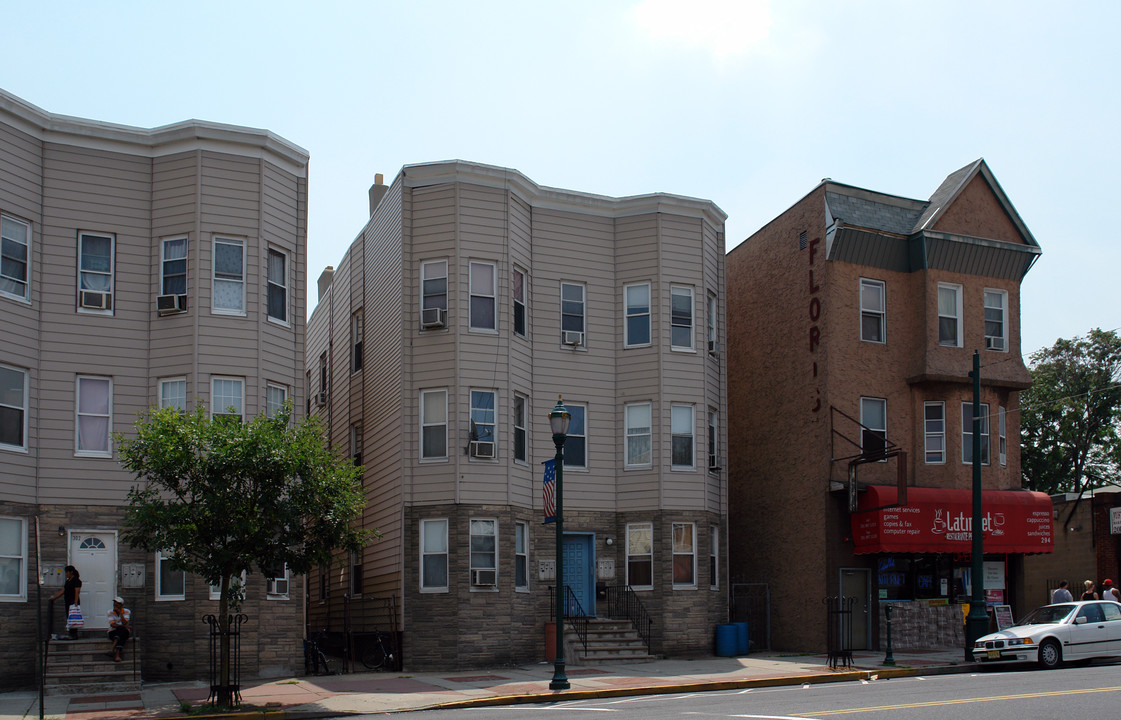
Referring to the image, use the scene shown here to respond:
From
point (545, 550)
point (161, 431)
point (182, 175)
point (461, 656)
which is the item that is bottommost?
point (461, 656)

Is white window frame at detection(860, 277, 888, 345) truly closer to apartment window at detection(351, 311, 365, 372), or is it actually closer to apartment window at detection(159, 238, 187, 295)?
apartment window at detection(351, 311, 365, 372)

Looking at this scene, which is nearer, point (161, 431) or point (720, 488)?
point (161, 431)

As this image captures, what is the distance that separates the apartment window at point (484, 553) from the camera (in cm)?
2641

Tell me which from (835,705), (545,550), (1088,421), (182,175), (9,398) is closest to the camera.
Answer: (835,705)

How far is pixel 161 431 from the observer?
19.1m

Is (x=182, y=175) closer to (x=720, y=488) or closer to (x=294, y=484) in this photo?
(x=294, y=484)

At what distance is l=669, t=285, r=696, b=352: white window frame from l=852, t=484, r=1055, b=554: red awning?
5.72 m

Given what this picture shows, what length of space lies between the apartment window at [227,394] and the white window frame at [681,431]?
34.8 ft

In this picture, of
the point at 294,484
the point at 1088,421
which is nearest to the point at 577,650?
the point at 294,484

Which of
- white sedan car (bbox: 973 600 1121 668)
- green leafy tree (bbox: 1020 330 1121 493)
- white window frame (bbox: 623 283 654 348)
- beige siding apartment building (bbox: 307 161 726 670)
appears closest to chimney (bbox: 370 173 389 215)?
beige siding apartment building (bbox: 307 161 726 670)

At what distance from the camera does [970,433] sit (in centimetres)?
3112

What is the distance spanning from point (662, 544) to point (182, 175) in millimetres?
14092

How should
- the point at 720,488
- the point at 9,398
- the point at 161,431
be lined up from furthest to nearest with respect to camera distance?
the point at 720,488
the point at 9,398
the point at 161,431

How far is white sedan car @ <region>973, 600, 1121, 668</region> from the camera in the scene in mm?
22531
